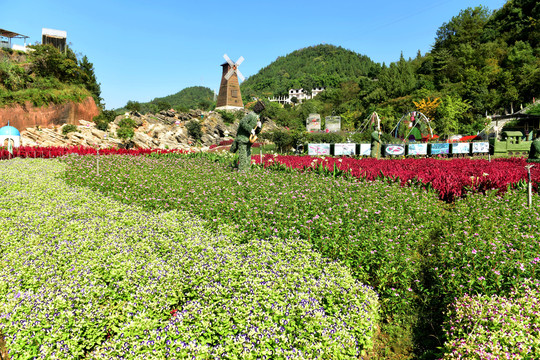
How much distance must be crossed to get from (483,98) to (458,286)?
59.0 meters

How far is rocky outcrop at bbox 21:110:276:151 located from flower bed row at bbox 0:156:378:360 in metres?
16.8

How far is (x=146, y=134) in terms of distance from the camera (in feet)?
132

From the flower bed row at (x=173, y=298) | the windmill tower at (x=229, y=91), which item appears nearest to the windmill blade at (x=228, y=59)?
the windmill tower at (x=229, y=91)

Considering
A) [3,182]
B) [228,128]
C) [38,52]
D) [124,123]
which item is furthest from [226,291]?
[228,128]

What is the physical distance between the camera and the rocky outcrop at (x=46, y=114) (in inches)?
1273

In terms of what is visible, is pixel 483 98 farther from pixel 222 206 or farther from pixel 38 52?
pixel 38 52

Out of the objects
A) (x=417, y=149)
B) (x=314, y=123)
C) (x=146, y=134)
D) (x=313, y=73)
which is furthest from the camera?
(x=313, y=73)

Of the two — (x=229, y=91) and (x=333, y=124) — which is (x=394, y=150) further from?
(x=229, y=91)

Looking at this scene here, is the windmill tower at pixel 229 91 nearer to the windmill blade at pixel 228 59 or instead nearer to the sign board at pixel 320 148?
the windmill blade at pixel 228 59

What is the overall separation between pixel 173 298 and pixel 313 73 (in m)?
180

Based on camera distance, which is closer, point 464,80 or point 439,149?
point 439,149

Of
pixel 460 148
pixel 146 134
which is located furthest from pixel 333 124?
pixel 460 148

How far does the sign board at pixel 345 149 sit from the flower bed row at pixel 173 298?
1614 centimetres

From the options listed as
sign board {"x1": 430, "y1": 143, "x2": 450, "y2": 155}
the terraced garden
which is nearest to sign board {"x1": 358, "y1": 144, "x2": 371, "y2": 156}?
sign board {"x1": 430, "y1": 143, "x2": 450, "y2": 155}
